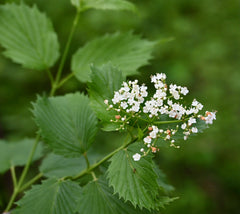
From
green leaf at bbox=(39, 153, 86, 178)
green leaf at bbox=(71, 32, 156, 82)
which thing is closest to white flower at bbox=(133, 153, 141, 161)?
green leaf at bbox=(39, 153, 86, 178)

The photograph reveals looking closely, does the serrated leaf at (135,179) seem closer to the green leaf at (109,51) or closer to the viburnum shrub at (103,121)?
the viburnum shrub at (103,121)

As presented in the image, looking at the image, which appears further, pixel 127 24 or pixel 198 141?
pixel 127 24

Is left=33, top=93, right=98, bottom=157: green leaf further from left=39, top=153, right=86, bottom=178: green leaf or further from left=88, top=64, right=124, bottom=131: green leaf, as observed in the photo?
left=39, top=153, right=86, bottom=178: green leaf

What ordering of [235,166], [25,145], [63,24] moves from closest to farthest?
[25,145] → [235,166] → [63,24]

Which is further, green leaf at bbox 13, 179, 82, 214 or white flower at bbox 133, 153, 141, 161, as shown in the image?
green leaf at bbox 13, 179, 82, 214

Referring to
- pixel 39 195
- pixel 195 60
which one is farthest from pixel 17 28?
pixel 195 60

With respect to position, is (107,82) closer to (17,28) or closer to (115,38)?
(115,38)

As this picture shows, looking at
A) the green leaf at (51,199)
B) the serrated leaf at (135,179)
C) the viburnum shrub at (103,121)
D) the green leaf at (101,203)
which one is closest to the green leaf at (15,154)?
the viburnum shrub at (103,121)
